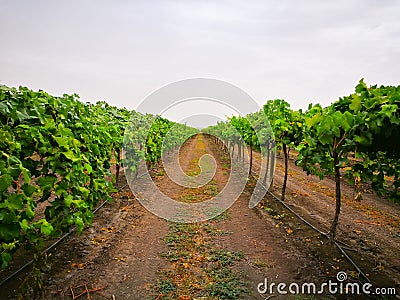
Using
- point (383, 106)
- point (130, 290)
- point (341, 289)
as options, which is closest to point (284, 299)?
point (341, 289)

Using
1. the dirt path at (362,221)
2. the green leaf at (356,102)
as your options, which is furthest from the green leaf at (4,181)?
the dirt path at (362,221)

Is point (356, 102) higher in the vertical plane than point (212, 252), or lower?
higher

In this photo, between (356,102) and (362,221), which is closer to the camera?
(356,102)

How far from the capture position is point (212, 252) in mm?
5992

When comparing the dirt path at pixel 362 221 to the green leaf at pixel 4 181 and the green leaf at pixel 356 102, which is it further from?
the green leaf at pixel 4 181

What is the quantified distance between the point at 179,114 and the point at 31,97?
657 cm

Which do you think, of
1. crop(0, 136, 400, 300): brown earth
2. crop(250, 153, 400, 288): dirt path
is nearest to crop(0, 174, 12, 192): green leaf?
crop(0, 136, 400, 300): brown earth

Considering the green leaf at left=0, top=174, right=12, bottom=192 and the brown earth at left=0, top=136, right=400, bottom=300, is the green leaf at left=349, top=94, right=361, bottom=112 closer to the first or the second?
the brown earth at left=0, top=136, right=400, bottom=300

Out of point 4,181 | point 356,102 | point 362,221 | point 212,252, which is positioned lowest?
point 212,252

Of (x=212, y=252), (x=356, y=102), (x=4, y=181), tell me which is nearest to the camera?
(x=4, y=181)

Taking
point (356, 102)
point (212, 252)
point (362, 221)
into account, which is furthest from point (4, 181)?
point (362, 221)

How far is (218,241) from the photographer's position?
6574mm

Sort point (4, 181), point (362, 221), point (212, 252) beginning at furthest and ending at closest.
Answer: point (362, 221), point (212, 252), point (4, 181)

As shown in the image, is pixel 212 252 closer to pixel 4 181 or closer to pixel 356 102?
pixel 356 102
